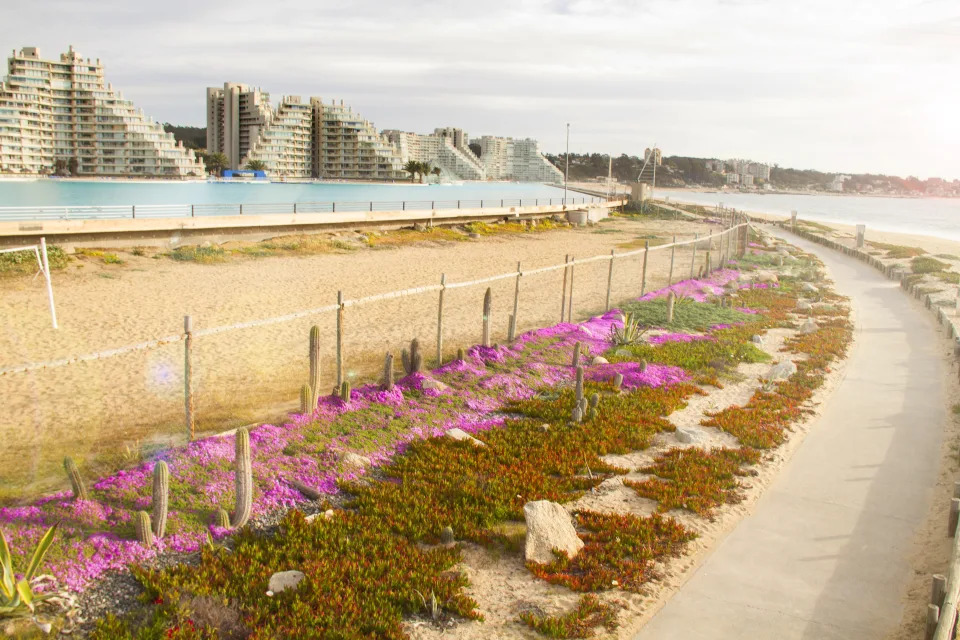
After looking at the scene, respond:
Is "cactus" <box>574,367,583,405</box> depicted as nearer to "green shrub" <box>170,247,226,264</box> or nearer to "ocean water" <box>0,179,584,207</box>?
"green shrub" <box>170,247,226,264</box>

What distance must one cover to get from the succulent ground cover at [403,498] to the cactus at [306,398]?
12cm

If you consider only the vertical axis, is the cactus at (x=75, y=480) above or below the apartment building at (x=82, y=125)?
below

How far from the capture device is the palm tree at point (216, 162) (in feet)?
518

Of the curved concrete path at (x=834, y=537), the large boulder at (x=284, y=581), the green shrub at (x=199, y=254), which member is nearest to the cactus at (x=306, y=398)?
the large boulder at (x=284, y=581)

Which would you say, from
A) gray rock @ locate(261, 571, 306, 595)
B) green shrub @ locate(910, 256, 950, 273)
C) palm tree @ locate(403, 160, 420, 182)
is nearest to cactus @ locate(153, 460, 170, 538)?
gray rock @ locate(261, 571, 306, 595)

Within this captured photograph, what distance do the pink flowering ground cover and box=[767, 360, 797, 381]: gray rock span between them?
1.85m

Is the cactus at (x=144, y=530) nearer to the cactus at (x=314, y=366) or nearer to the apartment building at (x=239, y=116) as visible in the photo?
the cactus at (x=314, y=366)

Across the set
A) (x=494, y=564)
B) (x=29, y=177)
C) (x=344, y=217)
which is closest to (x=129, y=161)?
(x=29, y=177)

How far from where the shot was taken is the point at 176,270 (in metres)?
27.2

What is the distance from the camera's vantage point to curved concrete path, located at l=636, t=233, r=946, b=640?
642 centimetres

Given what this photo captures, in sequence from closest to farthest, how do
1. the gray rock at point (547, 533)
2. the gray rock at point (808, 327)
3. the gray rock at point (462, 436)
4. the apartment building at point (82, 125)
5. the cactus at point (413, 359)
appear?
the gray rock at point (547, 533) < the gray rock at point (462, 436) < the cactus at point (413, 359) < the gray rock at point (808, 327) < the apartment building at point (82, 125)

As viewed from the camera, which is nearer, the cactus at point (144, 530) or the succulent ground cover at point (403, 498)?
the succulent ground cover at point (403, 498)

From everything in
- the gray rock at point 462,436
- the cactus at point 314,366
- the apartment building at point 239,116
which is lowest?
the gray rock at point 462,436

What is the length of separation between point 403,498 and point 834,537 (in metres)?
4.71
